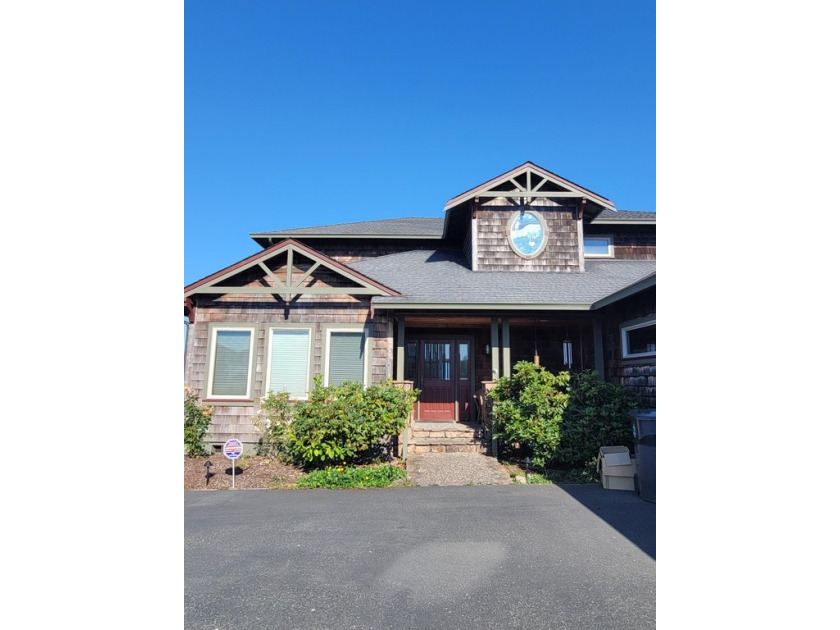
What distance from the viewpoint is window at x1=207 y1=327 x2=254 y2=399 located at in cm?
912

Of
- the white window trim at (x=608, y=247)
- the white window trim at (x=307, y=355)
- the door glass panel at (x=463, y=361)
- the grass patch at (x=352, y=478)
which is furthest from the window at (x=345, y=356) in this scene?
the white window trim at (x=608, y=247)

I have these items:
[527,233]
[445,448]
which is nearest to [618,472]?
[445,448]

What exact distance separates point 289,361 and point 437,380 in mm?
3808

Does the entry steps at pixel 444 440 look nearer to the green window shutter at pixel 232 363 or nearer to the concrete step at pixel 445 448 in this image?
the concrete step at pixel 445 448

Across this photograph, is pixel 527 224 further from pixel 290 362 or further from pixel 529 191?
pixel 290 362

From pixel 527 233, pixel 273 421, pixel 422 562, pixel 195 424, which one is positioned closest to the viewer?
pixel 422 562

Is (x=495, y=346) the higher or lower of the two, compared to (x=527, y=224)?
lower

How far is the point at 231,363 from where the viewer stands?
9.24 meters

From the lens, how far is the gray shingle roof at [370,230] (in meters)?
13.2

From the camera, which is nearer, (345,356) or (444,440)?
(444,440)

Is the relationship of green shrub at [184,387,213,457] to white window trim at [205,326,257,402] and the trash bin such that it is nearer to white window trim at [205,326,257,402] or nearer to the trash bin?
white window trim at [205,326,257,402]

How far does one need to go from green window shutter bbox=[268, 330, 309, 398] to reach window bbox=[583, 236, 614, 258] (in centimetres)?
859

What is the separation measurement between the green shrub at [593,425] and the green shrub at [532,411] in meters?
0.19
